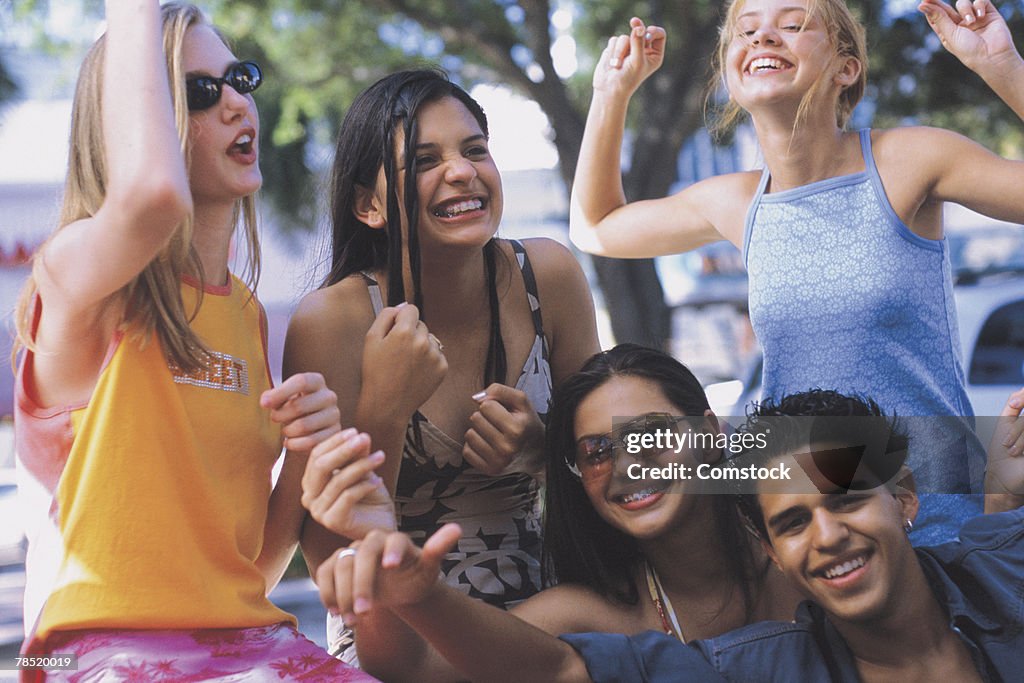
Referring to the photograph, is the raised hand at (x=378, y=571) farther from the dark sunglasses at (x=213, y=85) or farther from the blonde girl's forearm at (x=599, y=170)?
the blonde girl's forearm at (x=599, y=170)

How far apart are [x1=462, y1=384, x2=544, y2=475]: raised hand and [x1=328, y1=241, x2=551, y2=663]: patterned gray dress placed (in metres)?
0.08

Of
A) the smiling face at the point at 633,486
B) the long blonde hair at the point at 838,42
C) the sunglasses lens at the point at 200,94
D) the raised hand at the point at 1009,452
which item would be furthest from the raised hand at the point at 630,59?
the raised hand at the point at 1009,452

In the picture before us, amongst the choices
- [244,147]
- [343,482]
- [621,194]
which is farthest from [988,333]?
[343,482]

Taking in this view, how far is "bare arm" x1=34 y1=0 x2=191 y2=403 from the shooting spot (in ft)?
4.36

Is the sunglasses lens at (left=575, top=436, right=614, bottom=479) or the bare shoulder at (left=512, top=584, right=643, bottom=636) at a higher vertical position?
the sunglasses lens at (left=575, top=436, right=614, bottom=479)

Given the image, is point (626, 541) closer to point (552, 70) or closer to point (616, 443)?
point (616, 443)

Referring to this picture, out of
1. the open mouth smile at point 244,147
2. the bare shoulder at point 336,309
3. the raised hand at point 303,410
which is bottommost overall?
the raised hand at point 303,410

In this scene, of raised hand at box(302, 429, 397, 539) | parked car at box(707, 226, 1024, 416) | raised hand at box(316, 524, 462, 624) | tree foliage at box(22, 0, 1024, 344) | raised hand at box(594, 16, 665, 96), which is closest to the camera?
raised hand at box(316, 524, 462, 624)

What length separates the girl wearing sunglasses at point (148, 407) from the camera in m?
1.37

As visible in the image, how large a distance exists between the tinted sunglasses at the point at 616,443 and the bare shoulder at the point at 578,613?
0.17 m

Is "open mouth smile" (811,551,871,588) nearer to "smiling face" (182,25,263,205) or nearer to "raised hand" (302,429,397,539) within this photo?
"raised hand" (302,429,397,539)

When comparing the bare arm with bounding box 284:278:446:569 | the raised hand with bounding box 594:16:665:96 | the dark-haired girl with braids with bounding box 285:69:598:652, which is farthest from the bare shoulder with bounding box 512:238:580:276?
the bare arm with bounding box 284:278:446:569

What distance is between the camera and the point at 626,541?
168 cm

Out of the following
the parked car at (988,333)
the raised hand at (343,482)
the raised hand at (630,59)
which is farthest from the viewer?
the parked car at (988,333)
